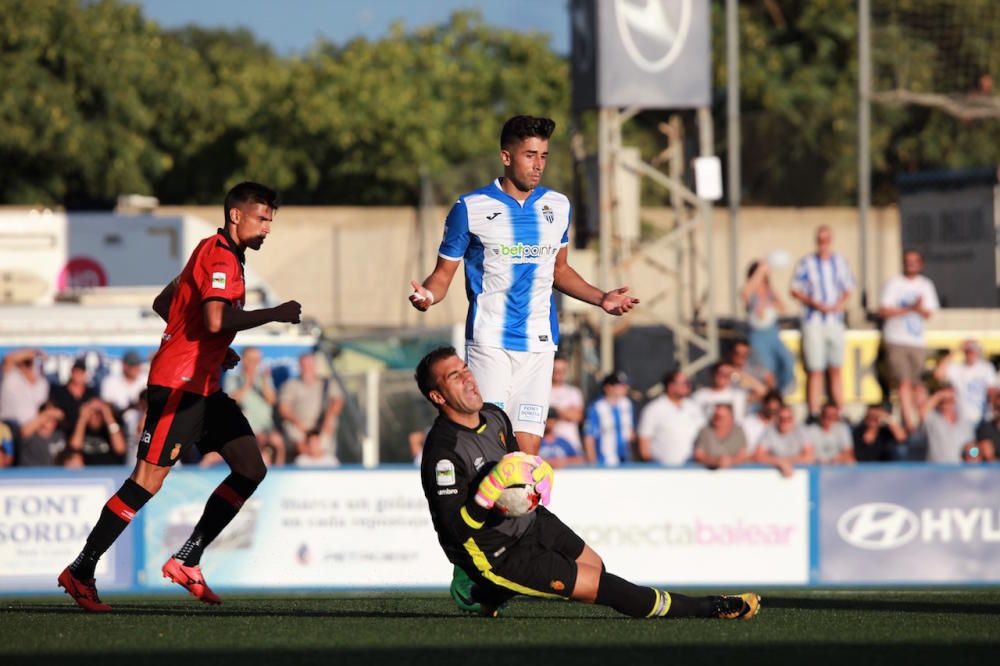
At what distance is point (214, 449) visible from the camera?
Answer: 8711mm

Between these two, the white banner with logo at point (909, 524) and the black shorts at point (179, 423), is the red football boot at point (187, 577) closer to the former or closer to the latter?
the black shorts at point (179, 423)

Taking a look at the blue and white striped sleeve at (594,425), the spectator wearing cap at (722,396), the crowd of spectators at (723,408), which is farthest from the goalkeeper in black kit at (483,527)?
the spectator wearing cap at (722,396)

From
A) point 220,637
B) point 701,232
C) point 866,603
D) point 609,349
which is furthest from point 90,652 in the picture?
point 701,232

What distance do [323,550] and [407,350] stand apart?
555 centimetres

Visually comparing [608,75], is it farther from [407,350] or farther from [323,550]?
[323,550]

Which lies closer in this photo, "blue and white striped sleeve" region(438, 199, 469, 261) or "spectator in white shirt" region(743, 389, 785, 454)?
"blue and white striped sleeve" region(438, 199, 469, 261)

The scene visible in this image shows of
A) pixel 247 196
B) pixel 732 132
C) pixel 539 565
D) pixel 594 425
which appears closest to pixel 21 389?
pixel 594 425

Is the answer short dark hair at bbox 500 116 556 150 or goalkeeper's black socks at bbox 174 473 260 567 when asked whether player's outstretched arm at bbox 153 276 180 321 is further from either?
short dark hair at bbox 500 116 556 150

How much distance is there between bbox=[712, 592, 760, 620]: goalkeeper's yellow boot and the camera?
26.3 feet

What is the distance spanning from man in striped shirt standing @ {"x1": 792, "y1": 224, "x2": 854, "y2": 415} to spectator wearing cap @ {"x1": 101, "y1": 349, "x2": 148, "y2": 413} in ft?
21.4

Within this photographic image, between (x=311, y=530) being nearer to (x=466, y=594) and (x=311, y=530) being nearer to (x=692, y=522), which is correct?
(x=692, y=522)

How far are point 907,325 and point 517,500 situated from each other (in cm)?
1103

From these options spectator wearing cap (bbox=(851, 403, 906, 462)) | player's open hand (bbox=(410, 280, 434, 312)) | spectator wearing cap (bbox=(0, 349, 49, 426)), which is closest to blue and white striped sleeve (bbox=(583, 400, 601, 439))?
spectator wearing cap (bbox=(851, 403, 906, 462))

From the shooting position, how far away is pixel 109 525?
8.52 meters
